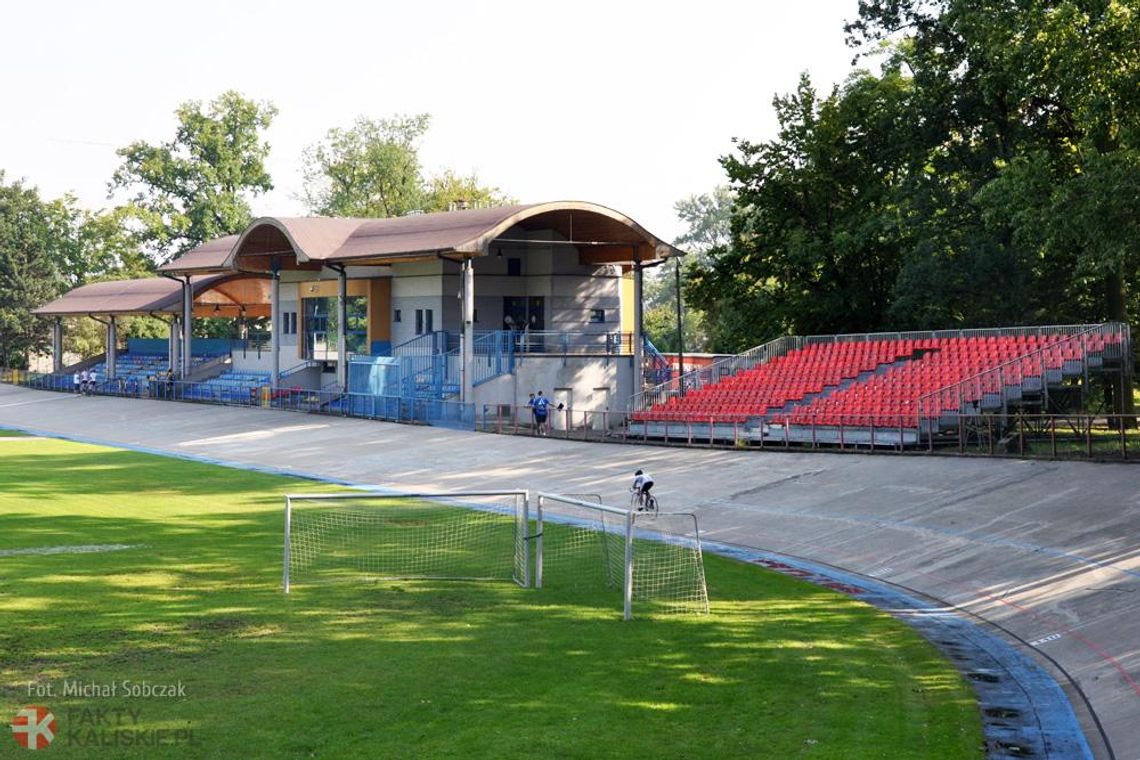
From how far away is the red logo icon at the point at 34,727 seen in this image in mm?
10516

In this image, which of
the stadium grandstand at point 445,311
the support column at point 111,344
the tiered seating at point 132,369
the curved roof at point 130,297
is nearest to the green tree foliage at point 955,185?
the stadium grandstand at point 445,311

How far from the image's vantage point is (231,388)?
60.2 metres

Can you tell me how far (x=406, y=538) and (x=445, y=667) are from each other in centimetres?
970

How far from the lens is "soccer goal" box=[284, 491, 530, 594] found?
19.4 meters

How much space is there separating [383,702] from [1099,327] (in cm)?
2892

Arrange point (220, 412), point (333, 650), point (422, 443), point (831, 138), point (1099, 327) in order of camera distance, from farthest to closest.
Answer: point (220, 412), point (831, 138), point (422, 443), point (1099, 327), point (333, 650)

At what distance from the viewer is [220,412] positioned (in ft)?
179

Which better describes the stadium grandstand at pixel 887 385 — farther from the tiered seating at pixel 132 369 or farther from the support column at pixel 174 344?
the support column at pixel 174 344

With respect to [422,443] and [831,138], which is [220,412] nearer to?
[422,443]

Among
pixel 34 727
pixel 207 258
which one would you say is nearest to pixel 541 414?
pixel 207 258

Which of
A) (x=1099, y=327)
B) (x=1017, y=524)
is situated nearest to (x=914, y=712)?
(x=1017, y=524)

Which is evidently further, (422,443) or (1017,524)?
(422,443)

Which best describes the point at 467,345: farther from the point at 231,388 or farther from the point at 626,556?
the point at 626,556

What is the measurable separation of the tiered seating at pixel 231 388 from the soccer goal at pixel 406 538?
1257 inches
